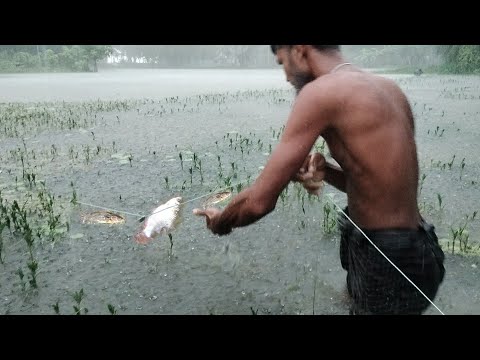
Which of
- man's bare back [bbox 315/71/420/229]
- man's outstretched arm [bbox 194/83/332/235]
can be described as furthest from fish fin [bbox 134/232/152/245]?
Result: man's bare back [bbox 315/71/420/229]

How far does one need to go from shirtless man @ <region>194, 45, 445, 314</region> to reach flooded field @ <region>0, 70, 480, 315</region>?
2.73ft

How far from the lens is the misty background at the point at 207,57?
25.3 meters

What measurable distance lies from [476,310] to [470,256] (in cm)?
67

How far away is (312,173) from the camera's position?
6.66ft

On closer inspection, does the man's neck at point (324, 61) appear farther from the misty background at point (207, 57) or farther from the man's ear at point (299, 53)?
the misty background at point (207, 57)

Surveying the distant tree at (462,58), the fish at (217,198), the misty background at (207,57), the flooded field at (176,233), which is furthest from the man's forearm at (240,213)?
the distant tree at (462,58)

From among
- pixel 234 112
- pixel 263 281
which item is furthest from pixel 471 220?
→ pixel 234 112

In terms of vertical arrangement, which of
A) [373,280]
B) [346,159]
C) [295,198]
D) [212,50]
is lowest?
[295,198]

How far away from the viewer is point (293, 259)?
11.1 feet

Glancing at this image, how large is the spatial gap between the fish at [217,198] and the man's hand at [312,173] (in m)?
2.13

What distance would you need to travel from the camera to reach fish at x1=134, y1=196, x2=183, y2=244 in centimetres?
→ 360

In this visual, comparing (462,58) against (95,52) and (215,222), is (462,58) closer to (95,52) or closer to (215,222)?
(215,222)

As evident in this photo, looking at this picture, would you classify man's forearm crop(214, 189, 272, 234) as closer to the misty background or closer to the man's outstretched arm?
the man's outstretched arm

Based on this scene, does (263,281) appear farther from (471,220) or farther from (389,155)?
(471,220)
